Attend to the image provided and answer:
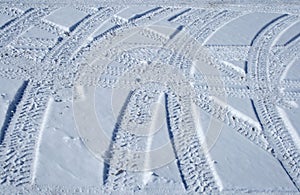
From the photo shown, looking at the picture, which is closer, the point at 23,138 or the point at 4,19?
the point at 23,138

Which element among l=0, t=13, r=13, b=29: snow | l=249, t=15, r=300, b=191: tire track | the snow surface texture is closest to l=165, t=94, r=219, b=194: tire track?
the snow surface texture

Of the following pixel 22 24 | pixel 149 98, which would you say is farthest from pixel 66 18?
pixel 149 98

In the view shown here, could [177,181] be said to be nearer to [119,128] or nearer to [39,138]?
[119,128]

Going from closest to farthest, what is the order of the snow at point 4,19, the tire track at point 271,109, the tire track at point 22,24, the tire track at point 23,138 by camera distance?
the tire track at point 23,138 < the tire track at point 271,109 < the tire track at point 22,24 < the snow at point 4,19

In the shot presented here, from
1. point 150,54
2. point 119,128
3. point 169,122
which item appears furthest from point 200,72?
point 119,128

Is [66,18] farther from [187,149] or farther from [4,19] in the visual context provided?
[187,149]

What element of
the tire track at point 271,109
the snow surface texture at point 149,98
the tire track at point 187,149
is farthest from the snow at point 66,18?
the tire track at point 271,109

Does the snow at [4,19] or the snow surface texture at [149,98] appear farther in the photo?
the snow at [4,19]

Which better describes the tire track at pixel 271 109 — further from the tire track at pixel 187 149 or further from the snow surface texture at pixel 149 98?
the tire track at pixel 187 149

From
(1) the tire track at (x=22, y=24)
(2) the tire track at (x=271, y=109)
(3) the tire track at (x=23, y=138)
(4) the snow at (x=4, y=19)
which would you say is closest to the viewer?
(3) the tire track at (x=23, y=138)
